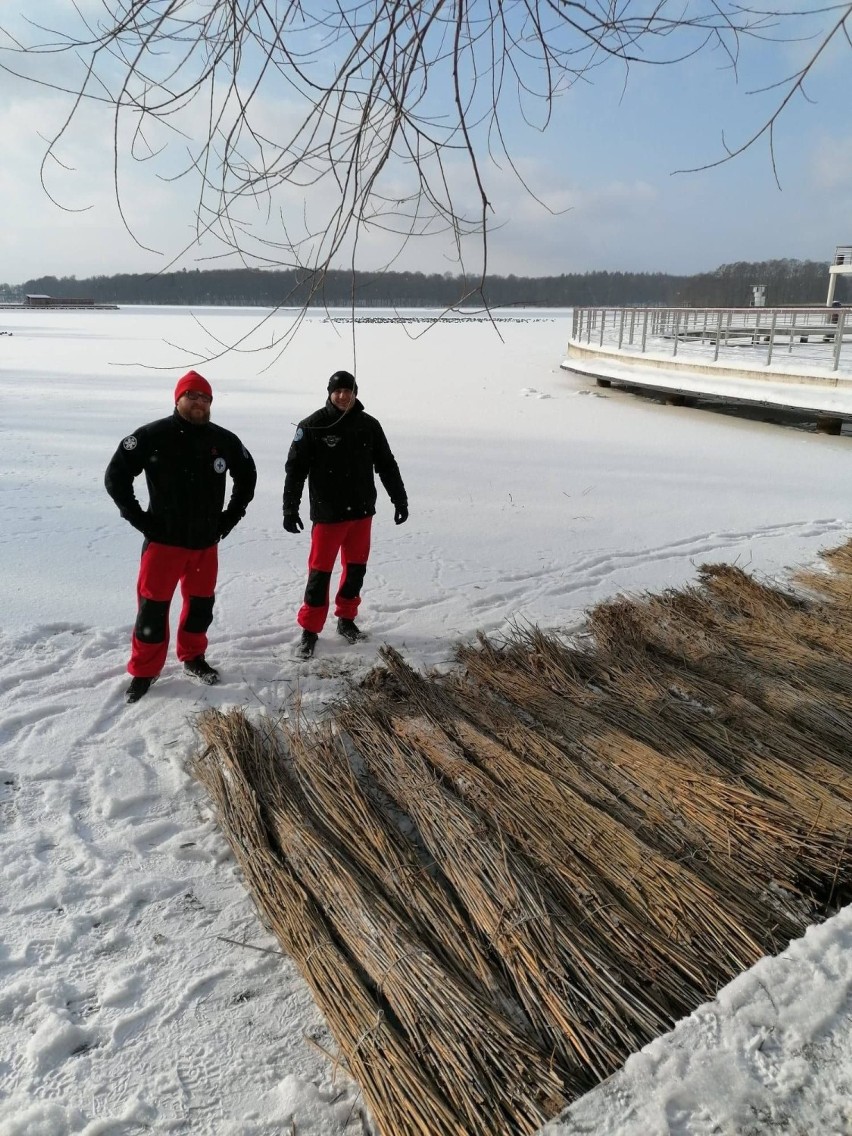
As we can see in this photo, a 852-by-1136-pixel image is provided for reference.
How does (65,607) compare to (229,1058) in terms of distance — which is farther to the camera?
(65,607)

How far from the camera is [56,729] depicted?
3150 millimetres

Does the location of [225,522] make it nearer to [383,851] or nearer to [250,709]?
[250,709]

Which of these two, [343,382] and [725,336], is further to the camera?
[725,336]

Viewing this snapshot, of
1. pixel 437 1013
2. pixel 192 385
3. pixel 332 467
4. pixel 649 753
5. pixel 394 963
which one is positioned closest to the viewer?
pixel 437 1013

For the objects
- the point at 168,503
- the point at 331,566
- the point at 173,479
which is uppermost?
the point at 173,479

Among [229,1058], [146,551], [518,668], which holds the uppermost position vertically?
[146,551]

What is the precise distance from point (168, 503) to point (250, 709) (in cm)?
103

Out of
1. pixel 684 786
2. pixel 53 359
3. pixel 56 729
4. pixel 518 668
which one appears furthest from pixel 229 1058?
pixel 53 359

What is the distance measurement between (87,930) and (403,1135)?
1.13 m

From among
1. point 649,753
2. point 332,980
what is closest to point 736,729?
point 649,753

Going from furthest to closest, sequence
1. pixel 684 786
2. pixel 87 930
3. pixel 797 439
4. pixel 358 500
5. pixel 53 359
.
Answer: pixel 53 359
pixel 797 439
pixel 358 500
pixel 684 786
pixel 87 930

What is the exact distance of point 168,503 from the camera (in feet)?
11.1

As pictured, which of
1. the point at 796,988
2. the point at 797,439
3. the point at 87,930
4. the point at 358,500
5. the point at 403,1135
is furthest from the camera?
the point at 797,439

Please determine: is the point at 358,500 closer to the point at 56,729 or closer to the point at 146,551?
the point at 146,551
